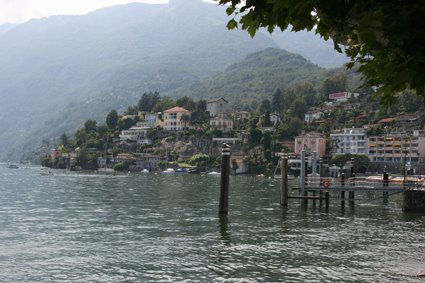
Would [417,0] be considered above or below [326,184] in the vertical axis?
above

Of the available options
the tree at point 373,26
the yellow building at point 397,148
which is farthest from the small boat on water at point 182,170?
the tree at point 373,26

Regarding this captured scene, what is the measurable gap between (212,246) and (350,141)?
151473mm

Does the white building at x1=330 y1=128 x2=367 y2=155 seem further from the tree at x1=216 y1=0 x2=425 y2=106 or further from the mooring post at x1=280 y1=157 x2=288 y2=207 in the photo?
the tree at x1=216 y1=0 x2=425 y2=106

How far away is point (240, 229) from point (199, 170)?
151 metres

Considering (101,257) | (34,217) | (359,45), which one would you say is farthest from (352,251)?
(34,217)

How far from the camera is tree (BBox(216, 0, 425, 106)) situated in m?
5.74

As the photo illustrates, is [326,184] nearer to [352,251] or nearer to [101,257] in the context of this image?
[352,251]

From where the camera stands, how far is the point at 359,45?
7004 millimetres

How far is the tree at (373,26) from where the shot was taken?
5.74 m

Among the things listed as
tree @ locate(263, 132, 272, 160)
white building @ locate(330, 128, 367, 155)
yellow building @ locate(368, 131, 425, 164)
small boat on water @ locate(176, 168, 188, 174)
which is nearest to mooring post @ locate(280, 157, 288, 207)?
yellow building @ locate(368, 131, 425, 164)

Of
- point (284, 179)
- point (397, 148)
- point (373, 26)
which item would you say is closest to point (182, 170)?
point (397, 148)

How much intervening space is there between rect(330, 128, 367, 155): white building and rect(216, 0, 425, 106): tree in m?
166

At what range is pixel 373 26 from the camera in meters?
5.78

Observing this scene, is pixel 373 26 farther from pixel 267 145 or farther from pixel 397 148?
pixel 267 145
